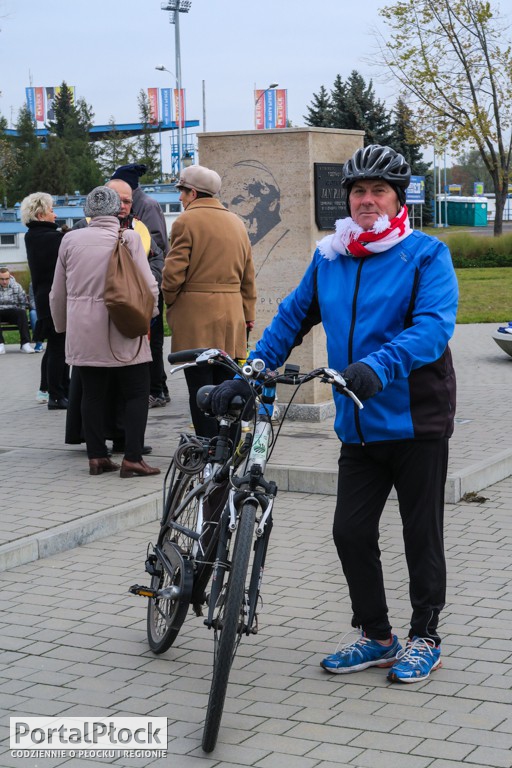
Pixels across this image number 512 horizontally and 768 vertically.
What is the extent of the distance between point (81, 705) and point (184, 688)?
1.31 feet

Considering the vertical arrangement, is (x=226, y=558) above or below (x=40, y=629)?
above

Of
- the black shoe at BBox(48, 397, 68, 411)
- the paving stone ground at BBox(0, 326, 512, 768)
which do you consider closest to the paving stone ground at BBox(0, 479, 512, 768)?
the paving stone ground at BBox(0, 326, 512, 768)

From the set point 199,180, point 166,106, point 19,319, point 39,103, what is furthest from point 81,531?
point 39,103

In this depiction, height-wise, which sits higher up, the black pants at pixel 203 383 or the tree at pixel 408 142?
the tree at pixel 408 142

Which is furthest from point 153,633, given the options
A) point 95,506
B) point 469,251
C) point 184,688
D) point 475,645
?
point 469,251

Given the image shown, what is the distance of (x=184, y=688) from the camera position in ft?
14.9

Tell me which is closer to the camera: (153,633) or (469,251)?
(153,633)

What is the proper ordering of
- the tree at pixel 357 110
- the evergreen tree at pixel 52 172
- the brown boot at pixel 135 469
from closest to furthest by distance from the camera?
the brown boot at pixel 135 469 → the tree at pixel 357 110 → the evergreen tree at pixel 52 172

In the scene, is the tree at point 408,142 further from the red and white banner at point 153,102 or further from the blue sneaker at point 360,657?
the red and white banner at point 153,102

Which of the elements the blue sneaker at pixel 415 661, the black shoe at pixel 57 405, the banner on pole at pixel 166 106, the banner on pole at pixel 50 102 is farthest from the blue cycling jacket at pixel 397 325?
the banner on pole at pixel 50 102

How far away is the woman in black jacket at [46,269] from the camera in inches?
428

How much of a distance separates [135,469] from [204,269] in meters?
1.40

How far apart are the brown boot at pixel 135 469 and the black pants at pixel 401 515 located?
339 centimetres

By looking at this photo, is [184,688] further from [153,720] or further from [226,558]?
[226,558]
